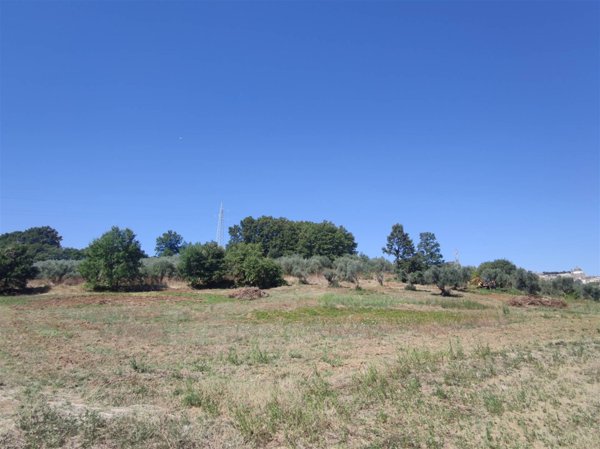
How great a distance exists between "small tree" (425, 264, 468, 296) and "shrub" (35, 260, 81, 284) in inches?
1859

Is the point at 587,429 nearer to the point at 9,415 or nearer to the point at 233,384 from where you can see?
the point at 233,384

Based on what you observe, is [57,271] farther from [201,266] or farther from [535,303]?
[535,303]

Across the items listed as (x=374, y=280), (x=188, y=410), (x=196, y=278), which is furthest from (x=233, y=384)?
(x=374, y=280)

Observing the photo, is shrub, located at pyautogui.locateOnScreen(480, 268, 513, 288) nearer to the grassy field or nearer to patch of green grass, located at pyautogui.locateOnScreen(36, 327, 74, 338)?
the grassy field

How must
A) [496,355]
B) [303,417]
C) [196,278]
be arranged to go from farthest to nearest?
[196,278], [496,355], [303,417]

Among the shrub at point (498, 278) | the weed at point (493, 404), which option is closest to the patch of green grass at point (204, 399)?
the weed at point (493, 404)

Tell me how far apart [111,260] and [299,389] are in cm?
4539

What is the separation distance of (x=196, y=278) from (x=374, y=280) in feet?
88.5

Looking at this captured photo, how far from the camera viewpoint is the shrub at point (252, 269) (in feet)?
164

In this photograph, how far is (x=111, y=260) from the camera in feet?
154

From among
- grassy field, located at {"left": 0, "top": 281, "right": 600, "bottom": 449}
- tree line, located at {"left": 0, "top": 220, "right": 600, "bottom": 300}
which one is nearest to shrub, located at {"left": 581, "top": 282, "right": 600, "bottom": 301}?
tree line, located at {"left": 0, "top": 220, "right": 600, "bottom": 300}

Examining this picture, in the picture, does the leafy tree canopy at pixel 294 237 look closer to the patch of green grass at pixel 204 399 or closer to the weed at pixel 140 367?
the weed at pixel 140 367

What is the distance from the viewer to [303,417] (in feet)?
21.7

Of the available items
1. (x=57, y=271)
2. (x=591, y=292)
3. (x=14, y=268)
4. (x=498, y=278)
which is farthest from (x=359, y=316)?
(x=57, y=271)
